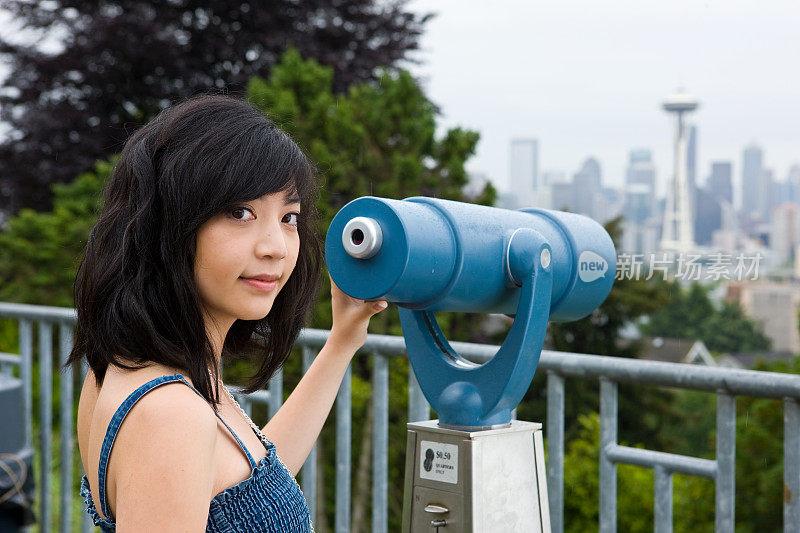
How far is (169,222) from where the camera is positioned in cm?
126

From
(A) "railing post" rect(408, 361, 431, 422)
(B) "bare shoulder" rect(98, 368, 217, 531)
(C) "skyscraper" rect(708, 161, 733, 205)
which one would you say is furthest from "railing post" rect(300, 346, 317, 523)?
(C) "skyscraper" rect(708, 161, 733, 205)

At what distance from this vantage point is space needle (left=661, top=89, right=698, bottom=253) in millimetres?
3918

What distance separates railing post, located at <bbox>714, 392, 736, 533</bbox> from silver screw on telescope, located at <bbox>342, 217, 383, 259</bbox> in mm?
872

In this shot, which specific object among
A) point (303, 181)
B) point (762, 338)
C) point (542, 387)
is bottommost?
point (542, 387)

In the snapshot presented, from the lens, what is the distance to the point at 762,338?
255 inches

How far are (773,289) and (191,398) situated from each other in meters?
5.10

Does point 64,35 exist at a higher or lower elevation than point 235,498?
higher

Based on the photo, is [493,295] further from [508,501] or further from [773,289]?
[773,289]

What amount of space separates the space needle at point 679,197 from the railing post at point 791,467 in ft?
4.34

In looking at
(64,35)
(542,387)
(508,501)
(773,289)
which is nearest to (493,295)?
(508,501)

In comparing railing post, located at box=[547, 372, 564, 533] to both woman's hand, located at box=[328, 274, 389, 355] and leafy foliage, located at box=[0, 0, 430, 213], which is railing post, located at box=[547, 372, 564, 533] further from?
leafy foliage, located at box=[0, 0, 430, 213]

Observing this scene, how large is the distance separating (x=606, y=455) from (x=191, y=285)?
3.45 feet

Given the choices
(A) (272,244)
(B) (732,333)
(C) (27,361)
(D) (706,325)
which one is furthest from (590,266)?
(B) (732,333)

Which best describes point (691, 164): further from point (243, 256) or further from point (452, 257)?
point (243, 256)
